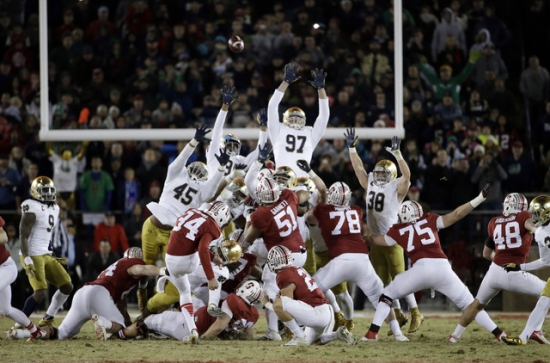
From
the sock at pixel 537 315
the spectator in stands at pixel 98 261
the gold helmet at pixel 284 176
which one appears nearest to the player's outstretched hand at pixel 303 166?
the gold helmet at pixel 284 176

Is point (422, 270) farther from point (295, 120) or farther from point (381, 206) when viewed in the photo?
point (295, 120)

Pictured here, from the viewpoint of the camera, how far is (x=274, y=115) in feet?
42.0

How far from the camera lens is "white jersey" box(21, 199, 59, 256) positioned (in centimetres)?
1226

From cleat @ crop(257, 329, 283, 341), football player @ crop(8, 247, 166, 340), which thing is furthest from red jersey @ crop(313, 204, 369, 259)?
football player @ crop(8, 247, 166, 340)

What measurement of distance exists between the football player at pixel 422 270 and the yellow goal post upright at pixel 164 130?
3.51 metres

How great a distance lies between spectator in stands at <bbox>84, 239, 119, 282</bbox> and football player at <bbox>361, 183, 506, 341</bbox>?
18.5 feet

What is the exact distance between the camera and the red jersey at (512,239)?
11.2 m

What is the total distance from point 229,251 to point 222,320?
77 cm

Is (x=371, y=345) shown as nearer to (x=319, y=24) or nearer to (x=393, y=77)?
(x=393, y=77)

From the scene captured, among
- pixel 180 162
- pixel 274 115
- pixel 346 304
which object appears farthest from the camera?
pixel 274 115

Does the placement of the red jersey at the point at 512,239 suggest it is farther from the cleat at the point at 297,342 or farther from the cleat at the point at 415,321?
the cleat at the point at 297,342

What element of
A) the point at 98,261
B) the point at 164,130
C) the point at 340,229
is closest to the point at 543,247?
the point at 340,229

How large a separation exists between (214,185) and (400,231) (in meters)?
2.35

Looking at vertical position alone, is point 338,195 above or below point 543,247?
above
